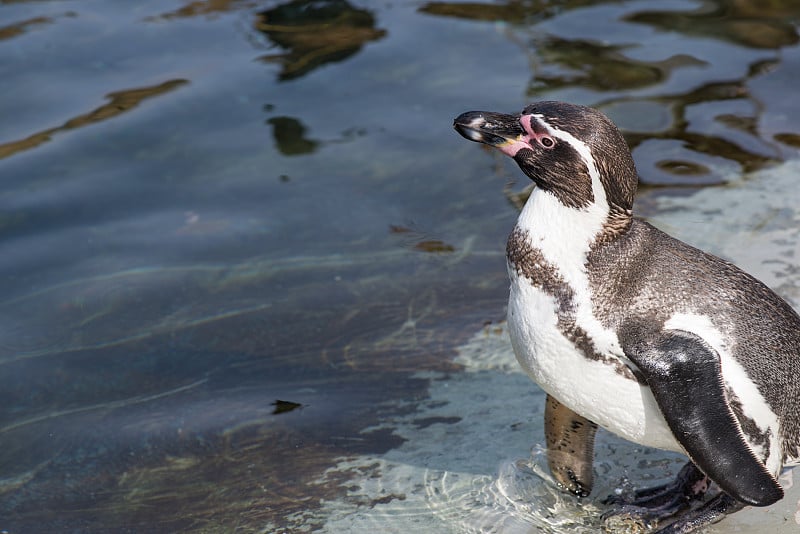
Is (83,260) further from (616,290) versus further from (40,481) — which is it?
(616,290)

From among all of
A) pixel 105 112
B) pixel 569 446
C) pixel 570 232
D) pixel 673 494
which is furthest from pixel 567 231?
pixel 105 112

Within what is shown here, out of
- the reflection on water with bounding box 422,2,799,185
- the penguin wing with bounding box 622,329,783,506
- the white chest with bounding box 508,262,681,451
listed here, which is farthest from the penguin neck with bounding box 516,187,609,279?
the reflection on water with bounding box 422,2,799,185

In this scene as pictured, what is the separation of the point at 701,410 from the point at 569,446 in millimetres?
695

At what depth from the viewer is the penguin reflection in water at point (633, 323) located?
10.2 feet

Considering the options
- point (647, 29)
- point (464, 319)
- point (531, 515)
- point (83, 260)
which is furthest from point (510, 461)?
point (647, 29)

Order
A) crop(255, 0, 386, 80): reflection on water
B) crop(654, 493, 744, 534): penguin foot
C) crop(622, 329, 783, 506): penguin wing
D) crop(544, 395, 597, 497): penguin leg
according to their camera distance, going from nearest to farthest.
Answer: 1. crop(622, 329, 783, 506): penguin wing
2. crop(654, 493, 744, 534): penguin foot
3. crop(544, 395, 597, 497): penguin leg
4. crop(255, 0, 386, 80): reflection on water

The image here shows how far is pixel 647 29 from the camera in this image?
27.2 feet

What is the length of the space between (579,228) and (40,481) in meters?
2.35

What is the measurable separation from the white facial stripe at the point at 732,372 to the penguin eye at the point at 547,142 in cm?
62

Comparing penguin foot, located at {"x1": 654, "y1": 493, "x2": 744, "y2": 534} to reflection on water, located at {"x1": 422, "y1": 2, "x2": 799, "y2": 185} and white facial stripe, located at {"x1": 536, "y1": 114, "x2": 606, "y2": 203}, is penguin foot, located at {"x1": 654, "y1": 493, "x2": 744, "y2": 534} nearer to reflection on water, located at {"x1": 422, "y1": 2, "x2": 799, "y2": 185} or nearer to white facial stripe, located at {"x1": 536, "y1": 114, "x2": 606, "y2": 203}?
white facial stripe, located at {"x1": 536, "y1": 114, "x2": 606, "y2": 203}

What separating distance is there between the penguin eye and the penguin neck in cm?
16

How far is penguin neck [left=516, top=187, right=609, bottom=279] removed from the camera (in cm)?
328

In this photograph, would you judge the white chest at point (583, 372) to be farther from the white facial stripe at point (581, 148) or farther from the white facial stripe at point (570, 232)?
the white facial stripe at point (581, 148)

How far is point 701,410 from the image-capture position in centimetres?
307
